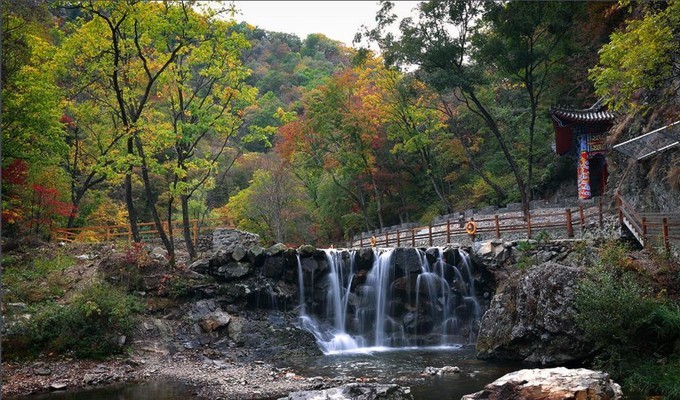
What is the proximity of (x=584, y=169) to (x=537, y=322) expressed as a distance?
14.3 meters

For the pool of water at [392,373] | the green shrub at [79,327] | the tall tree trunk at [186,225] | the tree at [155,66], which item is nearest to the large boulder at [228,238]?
the tall tree trunk at [186,225]

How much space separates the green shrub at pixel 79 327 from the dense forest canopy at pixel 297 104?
427cm

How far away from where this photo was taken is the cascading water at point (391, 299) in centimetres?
1683

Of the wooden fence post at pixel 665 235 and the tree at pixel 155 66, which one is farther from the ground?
the tree at pixel 155 66

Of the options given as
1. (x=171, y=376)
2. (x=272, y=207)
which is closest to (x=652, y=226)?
(x=171, y=376)

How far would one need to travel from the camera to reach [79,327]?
12891 millimetres

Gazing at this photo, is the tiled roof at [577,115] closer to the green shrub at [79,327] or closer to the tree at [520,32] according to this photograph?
the tree at [520,32]

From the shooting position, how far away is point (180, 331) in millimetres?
14680

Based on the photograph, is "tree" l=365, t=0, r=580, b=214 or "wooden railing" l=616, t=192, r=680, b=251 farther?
"tree" l=365, t=0, r=580, b=214

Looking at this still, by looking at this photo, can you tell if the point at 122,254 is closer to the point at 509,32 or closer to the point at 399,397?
the point at 399,397

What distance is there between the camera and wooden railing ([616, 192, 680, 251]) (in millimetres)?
12172

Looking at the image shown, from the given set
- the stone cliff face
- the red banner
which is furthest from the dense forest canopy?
the red banner

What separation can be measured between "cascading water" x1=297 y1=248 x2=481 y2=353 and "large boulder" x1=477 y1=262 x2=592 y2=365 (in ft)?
12.4

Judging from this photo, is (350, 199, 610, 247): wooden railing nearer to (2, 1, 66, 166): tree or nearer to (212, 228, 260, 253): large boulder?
(212, 228, 260, 253): large boulder
